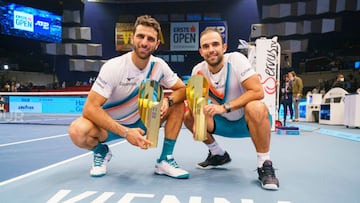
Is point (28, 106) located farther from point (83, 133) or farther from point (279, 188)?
point (279, 188)

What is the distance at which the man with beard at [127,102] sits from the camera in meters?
2.10

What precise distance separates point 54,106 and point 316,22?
14.5m

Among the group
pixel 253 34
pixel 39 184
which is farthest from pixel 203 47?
pixel 253 34

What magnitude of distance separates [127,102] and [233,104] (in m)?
0.87

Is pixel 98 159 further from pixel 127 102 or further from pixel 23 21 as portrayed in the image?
pixel 23 21

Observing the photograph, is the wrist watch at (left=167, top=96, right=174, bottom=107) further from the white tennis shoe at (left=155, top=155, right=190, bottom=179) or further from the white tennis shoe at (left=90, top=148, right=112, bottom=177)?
the white tennis shoe at (left=90, top=148, right=112, bottom=177)

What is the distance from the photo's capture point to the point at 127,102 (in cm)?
233

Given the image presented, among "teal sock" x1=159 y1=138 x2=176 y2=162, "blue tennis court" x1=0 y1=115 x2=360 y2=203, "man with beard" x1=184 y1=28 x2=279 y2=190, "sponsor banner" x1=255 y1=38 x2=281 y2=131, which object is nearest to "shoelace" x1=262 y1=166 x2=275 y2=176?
"man with beard" x1=184 y1=28 x2=279 y2=190

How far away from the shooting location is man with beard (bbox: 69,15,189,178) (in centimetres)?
210

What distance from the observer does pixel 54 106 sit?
12.7 m

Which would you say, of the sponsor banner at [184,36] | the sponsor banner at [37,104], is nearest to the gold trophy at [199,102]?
the sponsor banner at [37,104]

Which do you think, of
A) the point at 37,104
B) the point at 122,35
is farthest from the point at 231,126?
the point at 122,35

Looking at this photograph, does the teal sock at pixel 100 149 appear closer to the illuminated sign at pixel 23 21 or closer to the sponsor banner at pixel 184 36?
the sponsor banner at pixel 184 36

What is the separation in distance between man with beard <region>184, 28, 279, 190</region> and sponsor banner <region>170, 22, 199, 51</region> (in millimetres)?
14297
